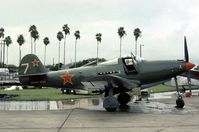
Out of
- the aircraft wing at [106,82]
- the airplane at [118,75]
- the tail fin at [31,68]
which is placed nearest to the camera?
the aircraft wing at [106,82]

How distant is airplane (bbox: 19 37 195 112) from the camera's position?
16695 millimetres

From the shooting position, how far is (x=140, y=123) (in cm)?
1193

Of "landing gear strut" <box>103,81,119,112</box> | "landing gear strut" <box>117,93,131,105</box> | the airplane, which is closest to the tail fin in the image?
the airplane

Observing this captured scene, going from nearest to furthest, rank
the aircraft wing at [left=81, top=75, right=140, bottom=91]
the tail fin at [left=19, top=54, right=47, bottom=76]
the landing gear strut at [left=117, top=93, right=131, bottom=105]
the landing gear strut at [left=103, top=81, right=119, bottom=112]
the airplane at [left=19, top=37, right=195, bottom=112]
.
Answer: the aircraft wing at [left=81, top=75, right=140, bottom=91] → the landing gear strut at [left=103, top=81, right=119, bottom=112] → the airplane at [left=19, top=37, right=195, bottom=112] → the landing gear strut at [left=117, top=93, right=131, bottom=105] → the tail fin at [left=19, top=54, right=47, bottom=76]

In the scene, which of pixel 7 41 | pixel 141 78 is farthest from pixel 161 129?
pixel 7 41

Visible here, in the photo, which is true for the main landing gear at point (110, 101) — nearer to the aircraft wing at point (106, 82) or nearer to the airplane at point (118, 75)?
the airplane at point (118, 75)

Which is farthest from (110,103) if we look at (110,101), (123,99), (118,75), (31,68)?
(31,68)

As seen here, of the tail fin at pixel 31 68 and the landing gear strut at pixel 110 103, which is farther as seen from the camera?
the tail fin at pixel 31 68

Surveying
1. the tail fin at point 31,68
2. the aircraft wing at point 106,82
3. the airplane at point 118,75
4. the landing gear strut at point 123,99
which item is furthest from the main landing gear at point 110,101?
the tail fin at point 31,68

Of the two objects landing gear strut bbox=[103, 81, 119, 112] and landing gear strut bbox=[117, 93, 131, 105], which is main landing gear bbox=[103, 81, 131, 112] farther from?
landing gear strut bbox=[117, 93, 131, 105]

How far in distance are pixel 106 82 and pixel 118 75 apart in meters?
1.30

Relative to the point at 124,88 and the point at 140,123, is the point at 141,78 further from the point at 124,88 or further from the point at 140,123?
the point at 140,123

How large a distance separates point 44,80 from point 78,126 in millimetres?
8608

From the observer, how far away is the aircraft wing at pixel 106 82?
16.2 metres
